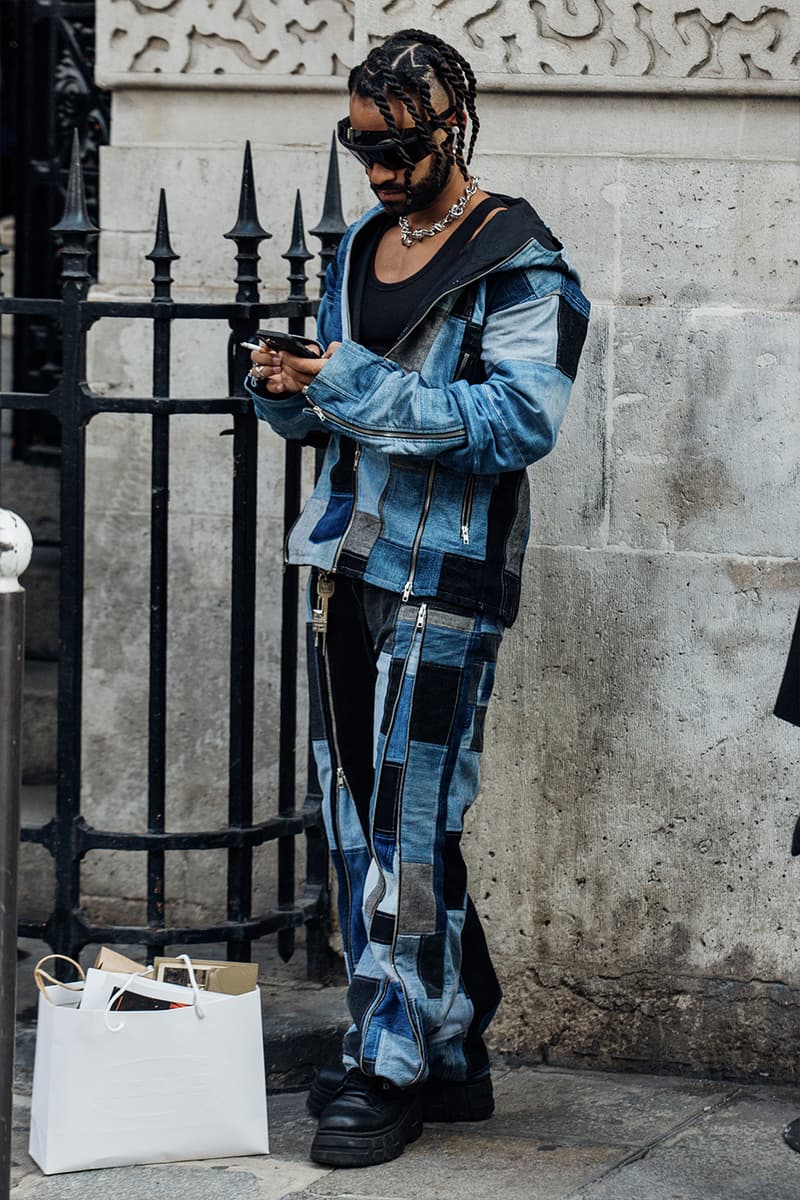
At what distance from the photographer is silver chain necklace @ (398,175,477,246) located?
3500 millimetres

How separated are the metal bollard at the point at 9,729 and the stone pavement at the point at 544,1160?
823 millimetres

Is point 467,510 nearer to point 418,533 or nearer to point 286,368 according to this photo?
point 418,533

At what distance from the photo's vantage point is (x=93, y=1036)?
11.3 ft

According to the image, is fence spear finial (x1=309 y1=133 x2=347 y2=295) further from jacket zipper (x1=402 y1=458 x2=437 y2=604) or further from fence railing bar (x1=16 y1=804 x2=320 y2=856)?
fence railing bar (x1=16 y1=804 x2=320 y2=856)

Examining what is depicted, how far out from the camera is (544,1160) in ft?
11.9

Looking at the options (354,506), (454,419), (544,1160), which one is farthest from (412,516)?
(544,1160)

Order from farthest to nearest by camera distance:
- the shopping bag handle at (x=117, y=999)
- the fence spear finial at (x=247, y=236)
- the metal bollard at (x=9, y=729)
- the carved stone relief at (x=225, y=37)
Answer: the carved stone relief at (x=225, y=37)
the fence spear finial at (x=247, y=236)
the shopping bag handle at (x=117, y=999)
the metal bollard at (x=9, y=729)

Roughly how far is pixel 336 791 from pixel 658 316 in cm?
126

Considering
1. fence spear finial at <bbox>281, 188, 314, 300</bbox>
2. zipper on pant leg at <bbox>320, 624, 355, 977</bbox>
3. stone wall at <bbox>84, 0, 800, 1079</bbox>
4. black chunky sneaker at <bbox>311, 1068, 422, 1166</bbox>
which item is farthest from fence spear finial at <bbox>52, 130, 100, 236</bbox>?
black chunky sneaker at <bbox>311, 1068, 422, 1166</bbox>

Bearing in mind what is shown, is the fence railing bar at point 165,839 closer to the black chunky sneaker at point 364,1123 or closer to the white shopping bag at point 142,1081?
the white shopping bag at point 142,1081

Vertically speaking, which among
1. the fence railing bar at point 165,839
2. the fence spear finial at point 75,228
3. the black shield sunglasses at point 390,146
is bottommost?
the fence railing bar at point 165,839

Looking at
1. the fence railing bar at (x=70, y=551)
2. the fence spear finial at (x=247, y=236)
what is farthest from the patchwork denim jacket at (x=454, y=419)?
the fence railing bar at (x=70, y=551)

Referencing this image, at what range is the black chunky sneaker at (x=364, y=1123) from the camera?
3.56 m

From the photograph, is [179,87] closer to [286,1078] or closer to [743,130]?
[743,130]
